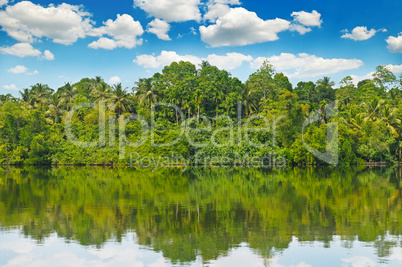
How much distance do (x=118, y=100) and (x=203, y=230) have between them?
44044 millimetres

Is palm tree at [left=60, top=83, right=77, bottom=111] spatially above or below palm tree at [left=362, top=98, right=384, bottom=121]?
above

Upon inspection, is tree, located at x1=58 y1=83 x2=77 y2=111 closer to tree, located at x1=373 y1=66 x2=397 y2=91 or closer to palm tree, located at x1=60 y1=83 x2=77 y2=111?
palm tree, located at x1=60 y1=83 x2=77 y2=111

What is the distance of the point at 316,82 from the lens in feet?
218

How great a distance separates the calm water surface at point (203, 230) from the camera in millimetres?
8266

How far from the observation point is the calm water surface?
827 cm

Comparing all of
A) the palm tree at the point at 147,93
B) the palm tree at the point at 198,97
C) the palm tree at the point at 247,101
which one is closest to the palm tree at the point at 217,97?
the palm tree at the point at 198,97

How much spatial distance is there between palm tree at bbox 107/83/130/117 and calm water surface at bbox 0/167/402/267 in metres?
35.4

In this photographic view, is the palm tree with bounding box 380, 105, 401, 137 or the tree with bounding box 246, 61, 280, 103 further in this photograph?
the tree with bounding box 246, 61, 280, 103

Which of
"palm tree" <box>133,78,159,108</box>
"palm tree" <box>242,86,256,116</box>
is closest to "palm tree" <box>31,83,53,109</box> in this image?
"palm tree" <box>133,78,159,108</box>

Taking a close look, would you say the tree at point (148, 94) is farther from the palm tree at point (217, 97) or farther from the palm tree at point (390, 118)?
the palm tree at point (390, 118)

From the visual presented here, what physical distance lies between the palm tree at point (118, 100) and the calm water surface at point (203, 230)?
35.4m

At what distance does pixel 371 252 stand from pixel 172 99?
4535 cm

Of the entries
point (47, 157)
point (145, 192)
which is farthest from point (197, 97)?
point (145, 192)

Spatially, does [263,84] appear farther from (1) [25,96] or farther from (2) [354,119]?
(1) [25,96]
